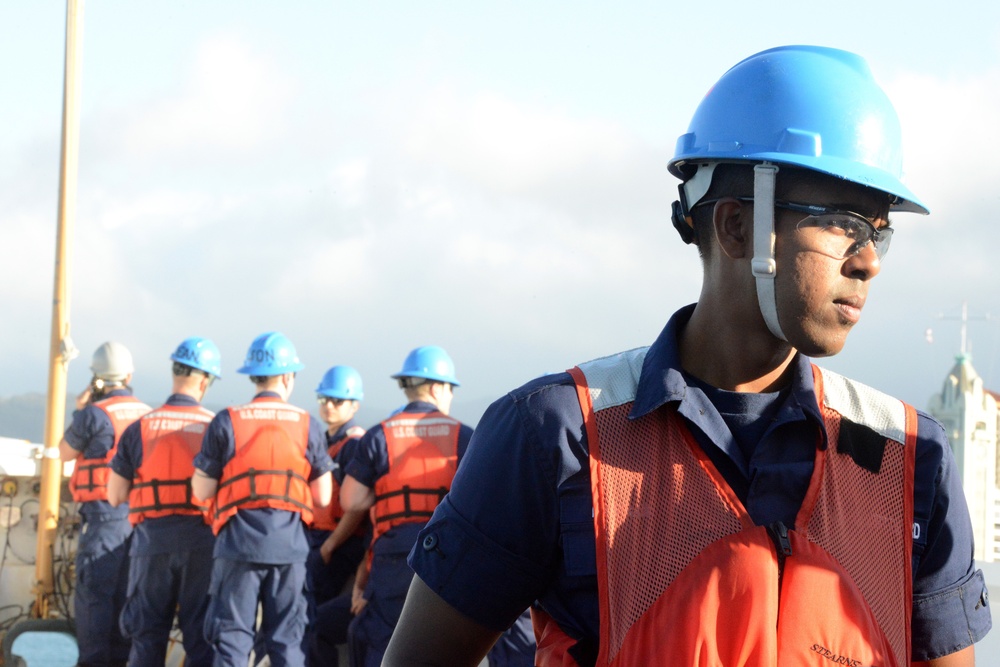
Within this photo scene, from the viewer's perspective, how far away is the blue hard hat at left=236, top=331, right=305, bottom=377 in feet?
25.7

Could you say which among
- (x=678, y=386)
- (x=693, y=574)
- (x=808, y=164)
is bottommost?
(x=693, y=574)

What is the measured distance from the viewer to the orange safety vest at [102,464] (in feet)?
28.4

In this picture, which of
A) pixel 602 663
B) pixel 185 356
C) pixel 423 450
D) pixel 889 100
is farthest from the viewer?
pixel 185 356

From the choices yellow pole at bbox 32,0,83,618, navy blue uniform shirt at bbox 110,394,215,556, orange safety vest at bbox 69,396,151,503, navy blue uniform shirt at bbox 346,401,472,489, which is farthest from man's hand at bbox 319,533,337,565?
yellow pole at bbox 32,0,83,618

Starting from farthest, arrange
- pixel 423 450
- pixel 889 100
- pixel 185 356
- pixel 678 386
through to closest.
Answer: pixel 185 356, pixel 423 450, pixel 889 100, pixel 678 386

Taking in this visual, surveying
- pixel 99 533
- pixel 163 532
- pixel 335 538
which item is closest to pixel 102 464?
pixel 99 533

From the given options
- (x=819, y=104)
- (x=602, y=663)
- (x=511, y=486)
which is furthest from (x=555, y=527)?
(x=819, y=104)

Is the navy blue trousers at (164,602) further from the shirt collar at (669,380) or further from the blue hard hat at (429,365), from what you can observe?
the shirt collar at (669,380)

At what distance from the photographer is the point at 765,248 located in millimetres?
1951

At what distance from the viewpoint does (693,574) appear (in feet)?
5.93

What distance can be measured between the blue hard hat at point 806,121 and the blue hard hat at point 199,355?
6.62m

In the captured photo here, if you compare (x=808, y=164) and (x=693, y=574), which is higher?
(x=808, y=164)

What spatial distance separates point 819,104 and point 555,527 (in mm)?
860

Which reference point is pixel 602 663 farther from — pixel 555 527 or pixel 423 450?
pixel 423 450
